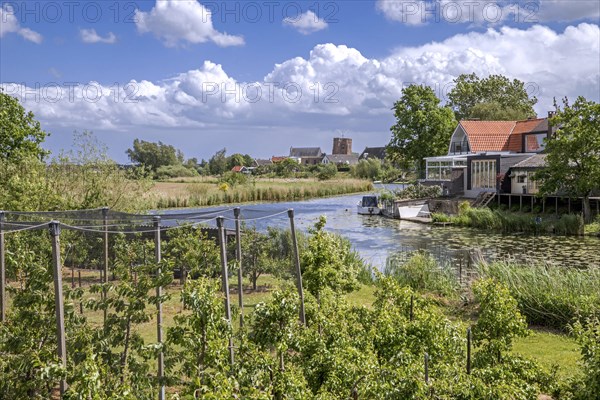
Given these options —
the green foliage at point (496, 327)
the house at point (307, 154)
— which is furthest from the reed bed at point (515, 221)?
the house at point (307, 154)

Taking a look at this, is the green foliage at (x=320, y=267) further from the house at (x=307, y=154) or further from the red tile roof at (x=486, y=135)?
the house at (x=307, y=154)

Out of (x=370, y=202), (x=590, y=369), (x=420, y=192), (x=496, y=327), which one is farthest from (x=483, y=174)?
(x=590, y=369)

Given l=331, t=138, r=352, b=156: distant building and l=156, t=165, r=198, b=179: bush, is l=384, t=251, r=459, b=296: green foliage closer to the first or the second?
l=156, t=165, r=198, b=179: bush

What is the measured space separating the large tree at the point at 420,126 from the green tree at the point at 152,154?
156 ft

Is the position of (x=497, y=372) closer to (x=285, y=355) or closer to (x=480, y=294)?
(x=480, y=294)

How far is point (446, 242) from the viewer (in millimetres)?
24016

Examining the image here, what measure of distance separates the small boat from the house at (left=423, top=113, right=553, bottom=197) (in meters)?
5.18

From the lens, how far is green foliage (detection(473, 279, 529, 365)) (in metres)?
6.50

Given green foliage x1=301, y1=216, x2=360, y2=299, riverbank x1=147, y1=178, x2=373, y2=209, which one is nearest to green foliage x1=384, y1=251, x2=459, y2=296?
green foliage x1=301, y1=216, x2=360, y2=299

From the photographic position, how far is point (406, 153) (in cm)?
4894

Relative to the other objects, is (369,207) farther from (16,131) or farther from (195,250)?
(195,250)

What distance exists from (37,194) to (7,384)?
8164mm

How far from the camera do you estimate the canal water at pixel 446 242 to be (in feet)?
63.5

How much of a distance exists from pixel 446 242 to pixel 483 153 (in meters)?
20.8
